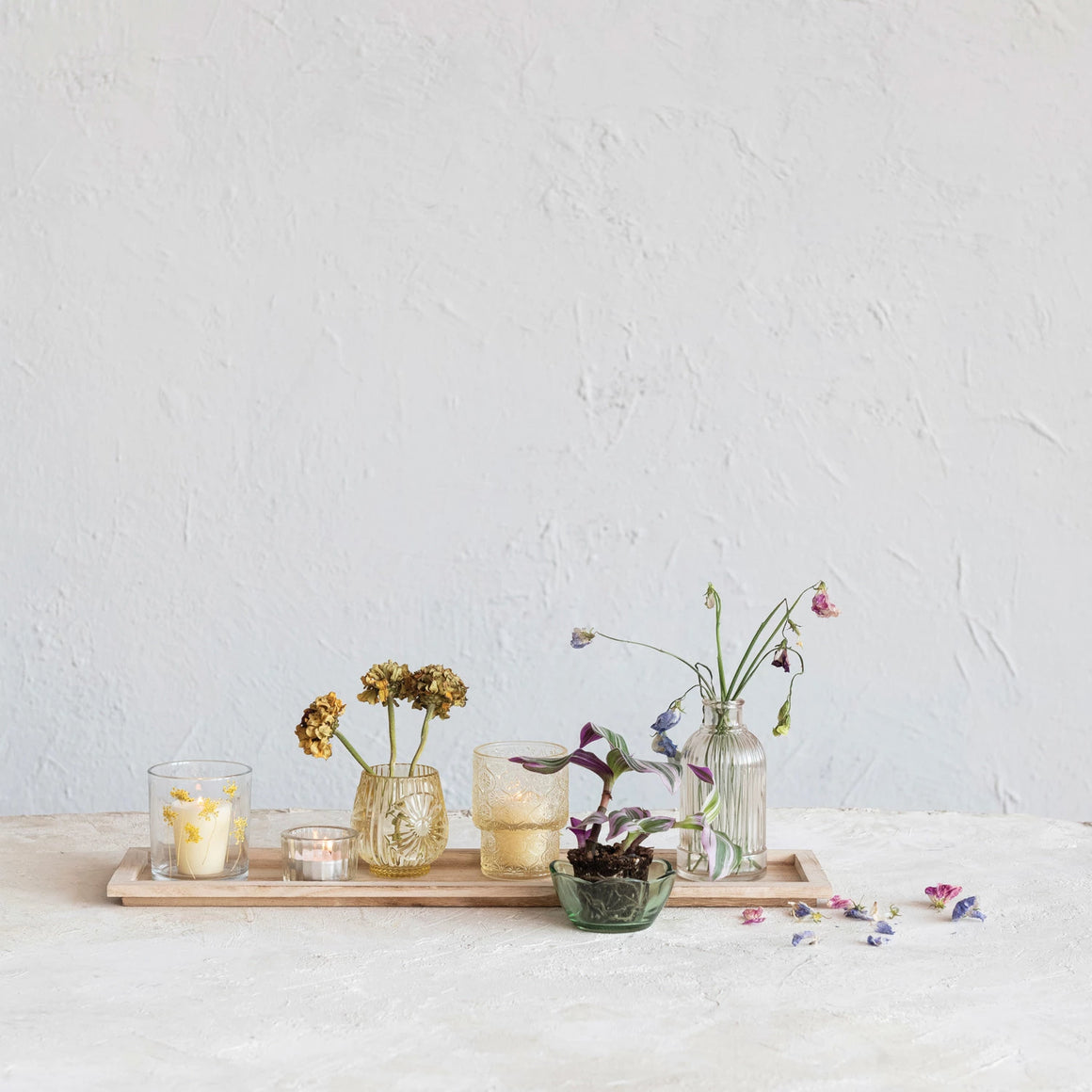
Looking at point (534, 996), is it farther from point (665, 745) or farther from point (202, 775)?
point (202, 775)

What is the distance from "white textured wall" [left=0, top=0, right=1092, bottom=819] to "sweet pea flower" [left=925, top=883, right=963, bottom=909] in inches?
31.9

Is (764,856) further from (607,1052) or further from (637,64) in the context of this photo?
(637,64)

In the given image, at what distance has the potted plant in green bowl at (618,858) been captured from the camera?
1052mm

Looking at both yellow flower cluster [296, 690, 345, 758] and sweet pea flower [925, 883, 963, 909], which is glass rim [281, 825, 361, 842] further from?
sweet pea flower [925, 883, 963, 909]

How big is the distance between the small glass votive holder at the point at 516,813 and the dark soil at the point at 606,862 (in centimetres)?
10

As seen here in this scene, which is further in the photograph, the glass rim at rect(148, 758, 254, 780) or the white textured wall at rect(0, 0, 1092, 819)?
the white textured wall at rect(0, 0, 1092, 819)

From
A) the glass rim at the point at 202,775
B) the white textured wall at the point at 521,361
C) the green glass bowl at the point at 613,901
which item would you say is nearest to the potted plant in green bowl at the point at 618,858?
the green glass bowl at the point at 613,901

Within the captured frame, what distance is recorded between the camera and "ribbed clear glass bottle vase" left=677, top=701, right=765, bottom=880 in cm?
118

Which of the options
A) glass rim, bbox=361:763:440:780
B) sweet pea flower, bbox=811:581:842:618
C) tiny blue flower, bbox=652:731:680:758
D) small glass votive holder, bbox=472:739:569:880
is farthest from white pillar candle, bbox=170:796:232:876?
sweet pea flower, bbox=811:581:842:618

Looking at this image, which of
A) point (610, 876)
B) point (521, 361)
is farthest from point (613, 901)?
point (521, 361)

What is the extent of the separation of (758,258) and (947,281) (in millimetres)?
295

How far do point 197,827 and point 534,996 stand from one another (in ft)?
1.30

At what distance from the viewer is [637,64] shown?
6.22 feet

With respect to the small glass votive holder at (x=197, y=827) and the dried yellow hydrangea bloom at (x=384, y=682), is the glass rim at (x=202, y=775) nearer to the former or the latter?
the small glass votive holder at (x=197, y=827)
